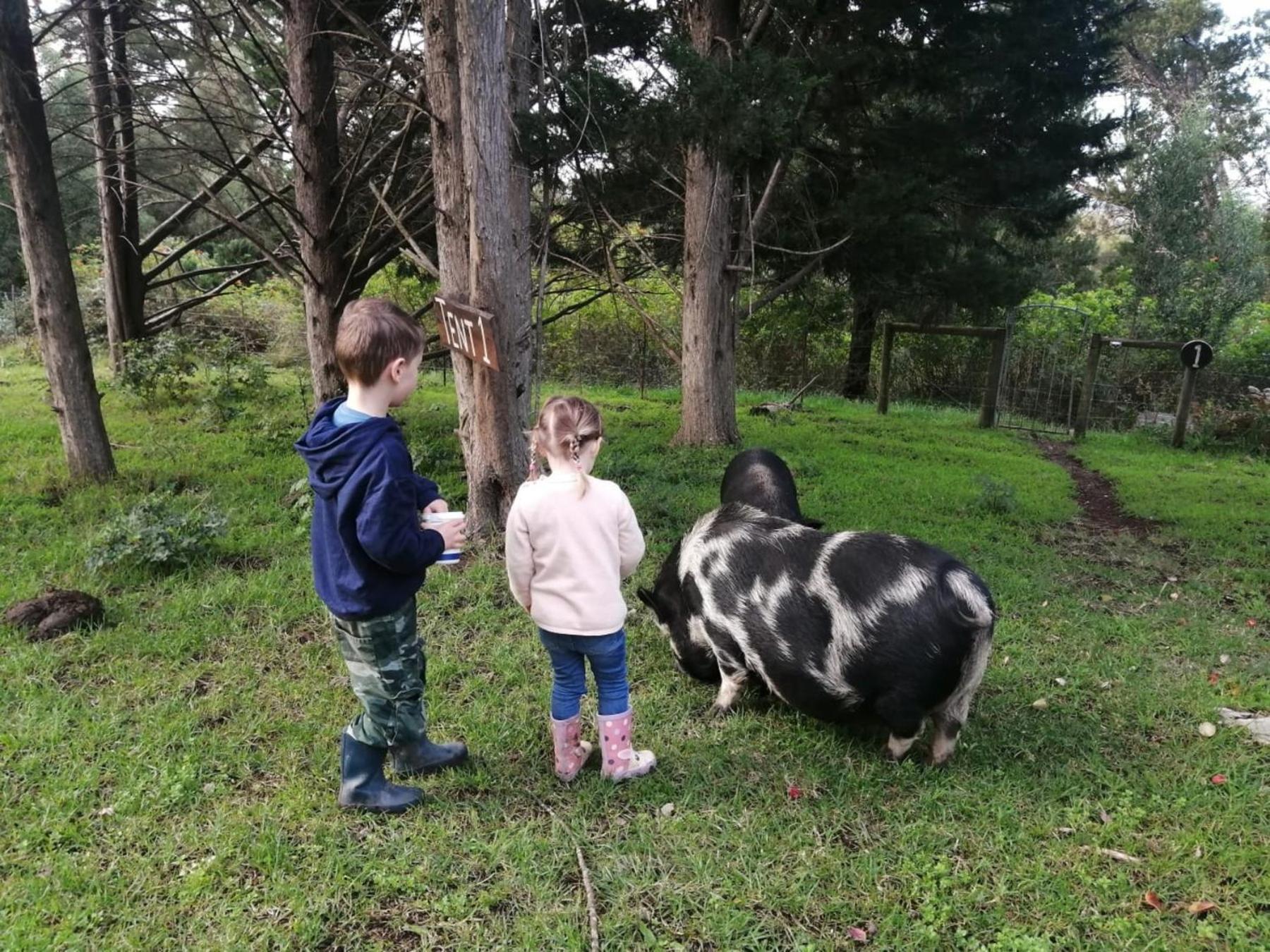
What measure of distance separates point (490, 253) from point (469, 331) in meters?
0.64

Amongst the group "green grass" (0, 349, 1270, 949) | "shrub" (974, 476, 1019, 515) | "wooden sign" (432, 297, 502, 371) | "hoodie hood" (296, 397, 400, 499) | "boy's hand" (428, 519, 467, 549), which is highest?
"wooden sign" (432, 297, 502, 371)

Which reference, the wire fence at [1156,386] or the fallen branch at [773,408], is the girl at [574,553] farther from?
the wire fence at [1156,386]

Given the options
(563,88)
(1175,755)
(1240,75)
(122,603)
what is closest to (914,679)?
(1175,755)

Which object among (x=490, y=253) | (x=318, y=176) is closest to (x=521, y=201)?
(x=490, y=253)

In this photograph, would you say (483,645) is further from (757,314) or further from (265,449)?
(757,314)

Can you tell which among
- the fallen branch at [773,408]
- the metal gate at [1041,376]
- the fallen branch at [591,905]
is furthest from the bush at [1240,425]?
the fallen branch at [591,905]

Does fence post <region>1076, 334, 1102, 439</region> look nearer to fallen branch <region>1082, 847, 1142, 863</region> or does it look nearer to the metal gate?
the metal gate

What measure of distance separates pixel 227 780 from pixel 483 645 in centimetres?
129

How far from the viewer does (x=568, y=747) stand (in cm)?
276

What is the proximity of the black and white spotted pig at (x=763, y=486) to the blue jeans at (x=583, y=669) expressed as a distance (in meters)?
1.32

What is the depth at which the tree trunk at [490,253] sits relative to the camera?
406 centimetres

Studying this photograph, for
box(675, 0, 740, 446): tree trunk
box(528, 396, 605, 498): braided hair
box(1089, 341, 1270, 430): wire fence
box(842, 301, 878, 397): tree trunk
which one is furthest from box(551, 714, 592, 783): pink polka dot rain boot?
box(842, 301, 878, 397): tree trunk

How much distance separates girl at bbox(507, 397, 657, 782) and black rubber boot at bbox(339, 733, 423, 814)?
60 cm

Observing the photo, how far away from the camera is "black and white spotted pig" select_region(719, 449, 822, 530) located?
3.77 metres
